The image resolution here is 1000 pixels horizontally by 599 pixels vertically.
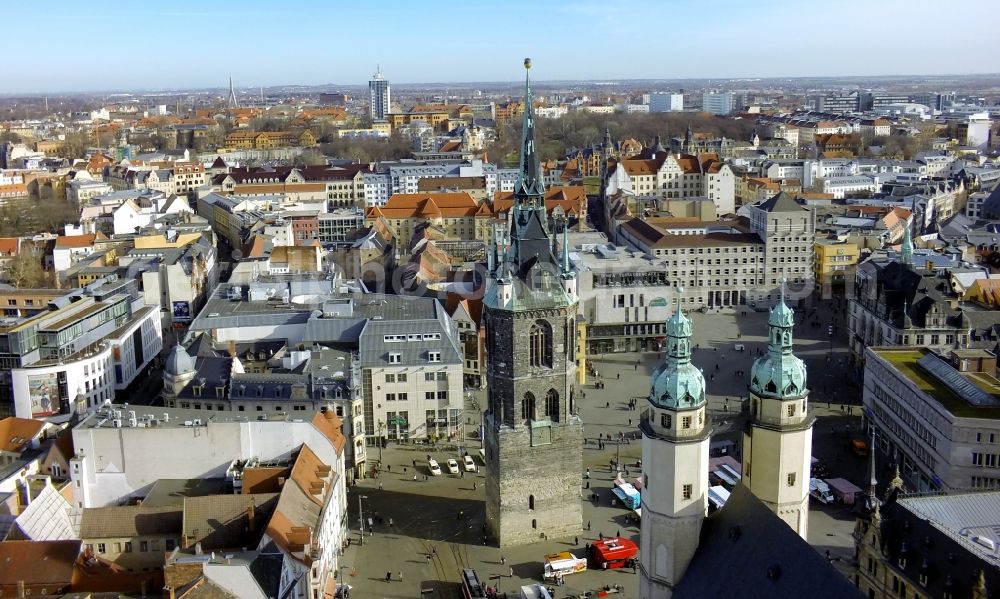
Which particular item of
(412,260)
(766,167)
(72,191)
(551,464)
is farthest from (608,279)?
(72,191)

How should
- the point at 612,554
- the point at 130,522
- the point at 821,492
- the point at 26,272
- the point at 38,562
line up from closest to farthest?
the point at 38,562, the point at 130,522, the point at 612,554, the point at 821,492, the point at 26,272

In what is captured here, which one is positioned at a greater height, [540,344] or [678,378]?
[678,378]

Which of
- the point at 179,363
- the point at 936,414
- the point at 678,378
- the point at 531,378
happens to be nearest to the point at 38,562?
the point at 179,363

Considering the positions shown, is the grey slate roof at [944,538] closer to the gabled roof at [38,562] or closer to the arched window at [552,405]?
the arched window at [552,405]

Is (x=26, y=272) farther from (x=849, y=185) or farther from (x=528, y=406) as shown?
(x=849, y=185)

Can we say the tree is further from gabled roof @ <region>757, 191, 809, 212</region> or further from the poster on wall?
gabled roof @ <region>757, 191, 809, 212</region>

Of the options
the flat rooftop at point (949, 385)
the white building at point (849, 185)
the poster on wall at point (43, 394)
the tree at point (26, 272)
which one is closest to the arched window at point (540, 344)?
the flat rooftop at point (949, 385)

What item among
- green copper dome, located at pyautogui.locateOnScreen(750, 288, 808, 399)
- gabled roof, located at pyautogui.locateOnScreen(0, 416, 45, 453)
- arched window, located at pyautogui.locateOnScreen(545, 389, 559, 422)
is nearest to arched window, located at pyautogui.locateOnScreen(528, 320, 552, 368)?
arched window, located at pyautogui.locateOnScreen(545, 389, 559, 422)
